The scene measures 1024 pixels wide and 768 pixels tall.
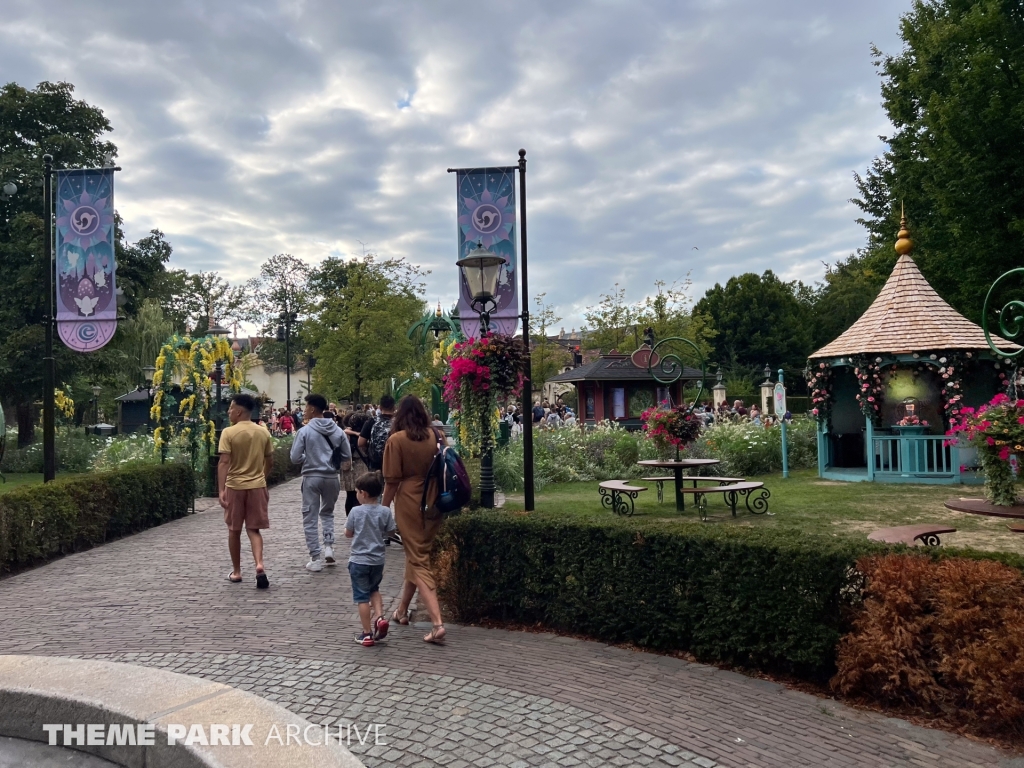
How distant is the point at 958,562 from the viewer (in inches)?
171

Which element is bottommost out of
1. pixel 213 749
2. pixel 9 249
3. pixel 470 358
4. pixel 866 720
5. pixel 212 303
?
pixel 866 720

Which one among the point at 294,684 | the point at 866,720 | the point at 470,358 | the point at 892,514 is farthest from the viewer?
the point at 892,514

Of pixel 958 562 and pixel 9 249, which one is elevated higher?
pixel 9 249

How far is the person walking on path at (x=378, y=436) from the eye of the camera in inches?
350

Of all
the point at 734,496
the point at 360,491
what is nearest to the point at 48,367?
the point at 360,491

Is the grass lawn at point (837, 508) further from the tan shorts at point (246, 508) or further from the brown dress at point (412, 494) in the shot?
the tan shorts at point (246, 508)

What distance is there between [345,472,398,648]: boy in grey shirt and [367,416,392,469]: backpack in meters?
3.38

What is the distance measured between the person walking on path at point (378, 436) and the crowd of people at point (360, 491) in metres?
0.01

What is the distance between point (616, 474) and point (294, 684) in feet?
42.1

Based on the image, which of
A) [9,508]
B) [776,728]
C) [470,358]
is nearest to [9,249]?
[9,508]

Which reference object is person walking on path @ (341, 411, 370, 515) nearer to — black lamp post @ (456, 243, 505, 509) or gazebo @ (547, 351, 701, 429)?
black lamp post @ (456, 243, 505, 509)

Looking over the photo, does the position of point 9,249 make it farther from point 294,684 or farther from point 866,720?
point 866,720

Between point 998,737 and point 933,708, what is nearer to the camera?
point 998,737

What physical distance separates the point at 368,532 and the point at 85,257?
795 cm
